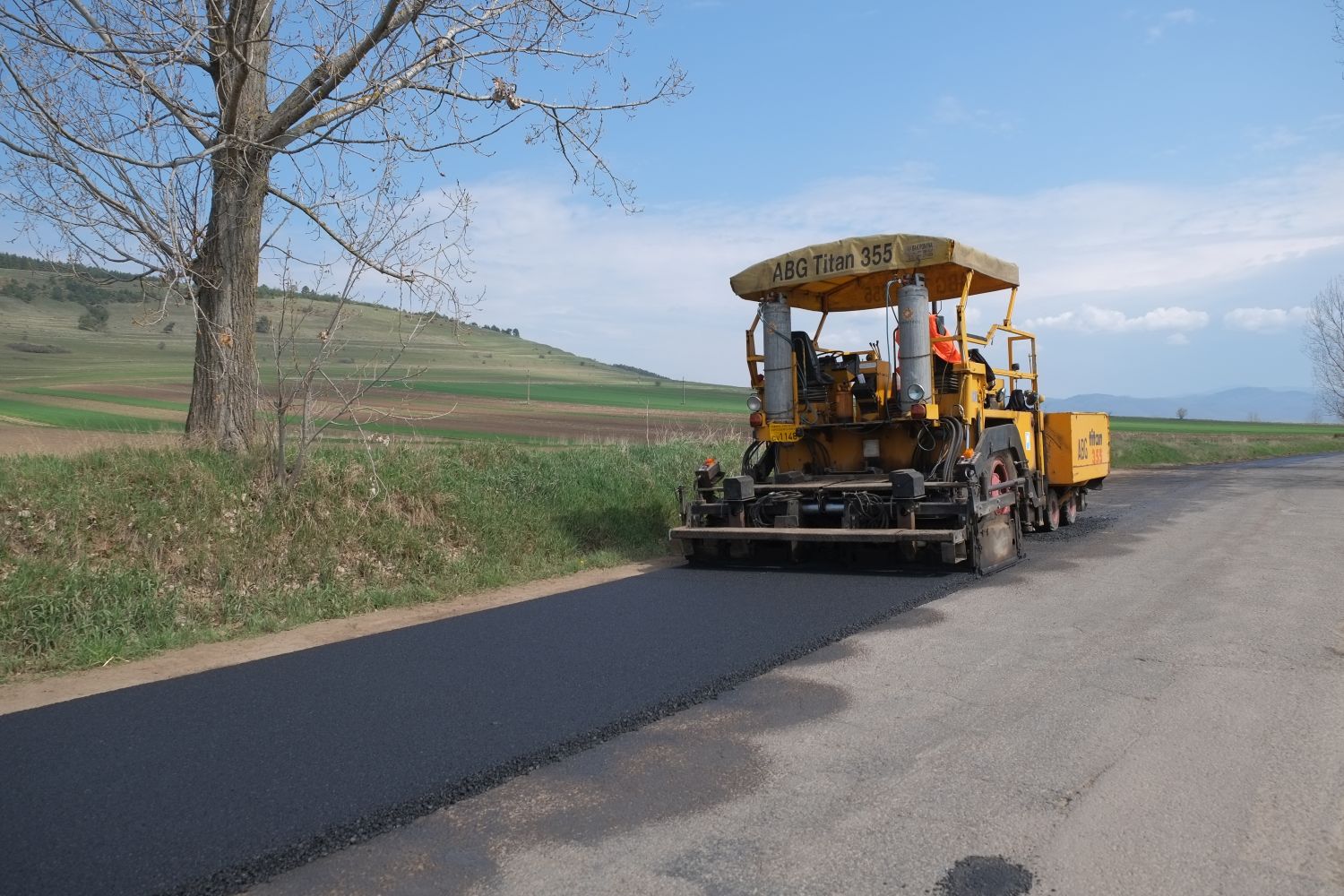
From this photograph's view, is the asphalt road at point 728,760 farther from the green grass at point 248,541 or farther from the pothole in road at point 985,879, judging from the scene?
the green grass at point 248,541

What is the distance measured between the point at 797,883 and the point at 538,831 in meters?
0.96

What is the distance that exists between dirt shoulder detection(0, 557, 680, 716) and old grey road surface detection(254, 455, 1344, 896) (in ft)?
10.7

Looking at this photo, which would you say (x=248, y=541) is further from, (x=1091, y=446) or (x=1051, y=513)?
(x=1091, y=446)

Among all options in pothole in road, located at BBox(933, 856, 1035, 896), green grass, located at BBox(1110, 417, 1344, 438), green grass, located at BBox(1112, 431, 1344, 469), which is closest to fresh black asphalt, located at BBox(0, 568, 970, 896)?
pothole in road, located at BBox(933, 856, 1035, 896)

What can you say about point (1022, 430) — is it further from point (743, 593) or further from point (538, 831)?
point (538, 831)

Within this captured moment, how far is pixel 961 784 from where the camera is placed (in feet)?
12.3

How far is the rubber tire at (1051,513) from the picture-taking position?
11.9m

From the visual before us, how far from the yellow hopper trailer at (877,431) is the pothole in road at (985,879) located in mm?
5229

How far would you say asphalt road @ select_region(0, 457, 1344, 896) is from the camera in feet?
10.2

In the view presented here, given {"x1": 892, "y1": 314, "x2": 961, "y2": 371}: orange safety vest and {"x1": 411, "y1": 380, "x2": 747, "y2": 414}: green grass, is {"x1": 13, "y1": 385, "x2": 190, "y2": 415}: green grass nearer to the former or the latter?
{"x1": 411, "y1": 380, "x2": 747, "y2": 414}: green grass

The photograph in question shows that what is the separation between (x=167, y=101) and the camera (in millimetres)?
9133

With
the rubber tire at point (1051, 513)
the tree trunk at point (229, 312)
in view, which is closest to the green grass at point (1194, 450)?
the rubber tire at point (1051, 513)

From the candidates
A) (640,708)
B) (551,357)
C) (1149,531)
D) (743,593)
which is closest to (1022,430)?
(1149,531)

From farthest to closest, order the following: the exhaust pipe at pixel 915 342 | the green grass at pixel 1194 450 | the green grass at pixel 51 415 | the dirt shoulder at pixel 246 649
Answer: the green grass at pixel 1194 450 → the green grass at pixel 51 415 → the exhaust pipe at pixel 915 342 → the dirt shoulder at pixel 246 649
